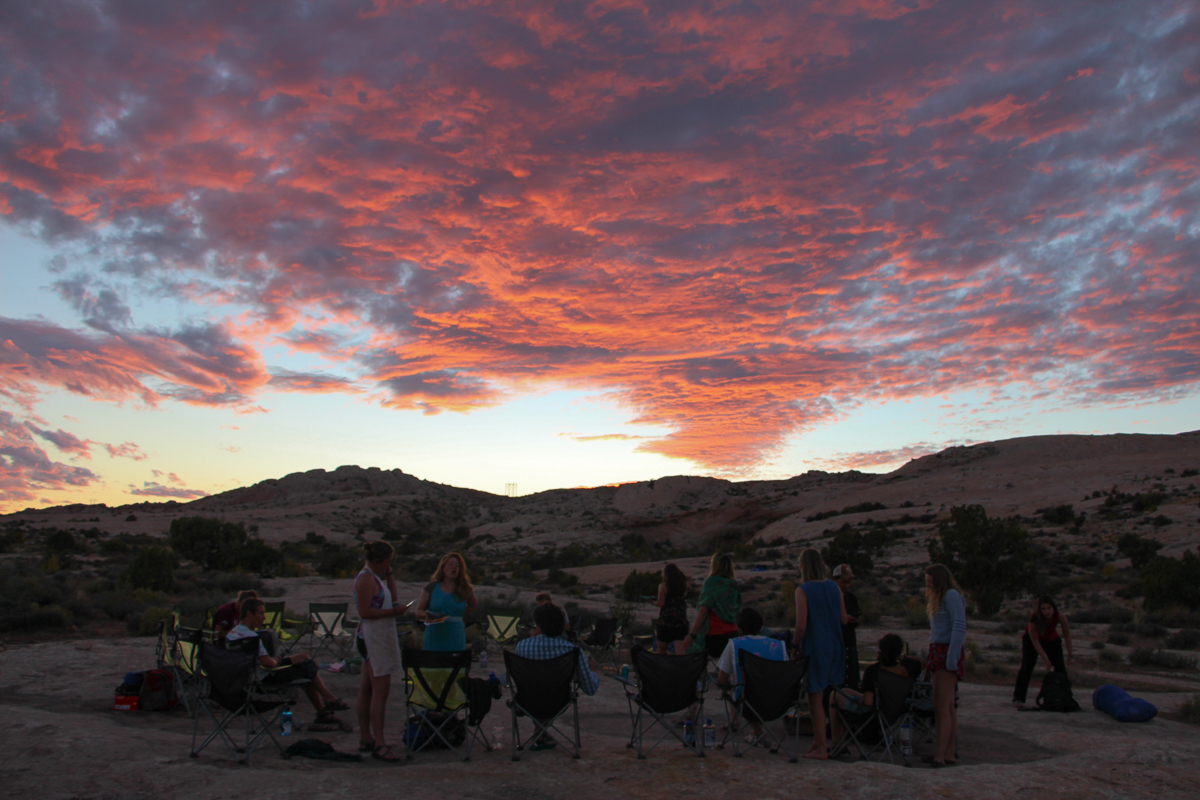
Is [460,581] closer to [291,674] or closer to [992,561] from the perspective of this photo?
[291,674]

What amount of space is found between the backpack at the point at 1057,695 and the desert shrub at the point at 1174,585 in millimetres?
12417

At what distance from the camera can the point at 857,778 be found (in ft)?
16.1

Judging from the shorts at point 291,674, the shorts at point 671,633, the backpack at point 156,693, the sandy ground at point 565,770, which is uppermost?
the shorts at point 671,633

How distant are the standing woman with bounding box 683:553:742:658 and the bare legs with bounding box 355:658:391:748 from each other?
8.83ft

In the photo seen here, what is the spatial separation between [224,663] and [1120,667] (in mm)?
12593

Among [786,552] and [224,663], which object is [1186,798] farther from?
[786,552]

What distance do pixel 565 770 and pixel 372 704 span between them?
1.57m

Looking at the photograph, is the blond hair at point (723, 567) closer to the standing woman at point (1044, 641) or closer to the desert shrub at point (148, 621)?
the standing woman at point (1044, 641)

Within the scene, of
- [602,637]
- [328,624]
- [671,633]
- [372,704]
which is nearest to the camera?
[372,704]

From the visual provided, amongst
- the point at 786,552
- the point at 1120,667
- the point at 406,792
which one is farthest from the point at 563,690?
the point at 786,552

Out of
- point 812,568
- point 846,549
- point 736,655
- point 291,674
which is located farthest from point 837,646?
point 846,549

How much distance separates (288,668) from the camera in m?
5.89

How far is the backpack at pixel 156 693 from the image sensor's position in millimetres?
6848

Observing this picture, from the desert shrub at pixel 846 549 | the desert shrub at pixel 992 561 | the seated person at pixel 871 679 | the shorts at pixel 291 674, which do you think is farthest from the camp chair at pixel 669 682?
the desert shrub at pixel 846 549
